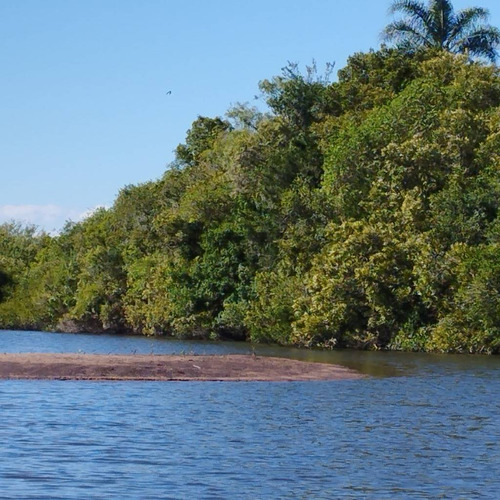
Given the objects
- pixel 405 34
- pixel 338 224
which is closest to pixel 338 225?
pixel 338 224

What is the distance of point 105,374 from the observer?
120 ft

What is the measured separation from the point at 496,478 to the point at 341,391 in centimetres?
1425

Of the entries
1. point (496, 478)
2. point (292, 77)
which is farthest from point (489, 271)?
point (496, 478)

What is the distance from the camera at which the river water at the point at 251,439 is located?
18.9 m

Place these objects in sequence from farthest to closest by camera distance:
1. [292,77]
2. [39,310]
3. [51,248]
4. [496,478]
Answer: [51,248]
[39,310]
[292,77]
[496,478]

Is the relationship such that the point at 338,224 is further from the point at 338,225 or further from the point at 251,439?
the point at 251,439

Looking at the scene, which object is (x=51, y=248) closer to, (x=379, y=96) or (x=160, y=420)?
(x=379, y=96)

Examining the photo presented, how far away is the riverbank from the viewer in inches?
1431

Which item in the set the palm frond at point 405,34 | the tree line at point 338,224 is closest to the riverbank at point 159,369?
the tree line at point 338,224

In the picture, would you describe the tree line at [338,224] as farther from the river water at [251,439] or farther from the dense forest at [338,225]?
the river water at [251,439]

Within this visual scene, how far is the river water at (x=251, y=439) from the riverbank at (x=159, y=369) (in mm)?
1347

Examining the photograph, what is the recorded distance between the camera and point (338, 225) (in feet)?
201

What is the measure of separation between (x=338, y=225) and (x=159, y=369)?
83.5 ft

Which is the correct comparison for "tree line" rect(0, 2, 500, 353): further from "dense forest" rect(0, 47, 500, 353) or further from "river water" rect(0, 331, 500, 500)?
"river water" rect(0, 331, 500, 500)
